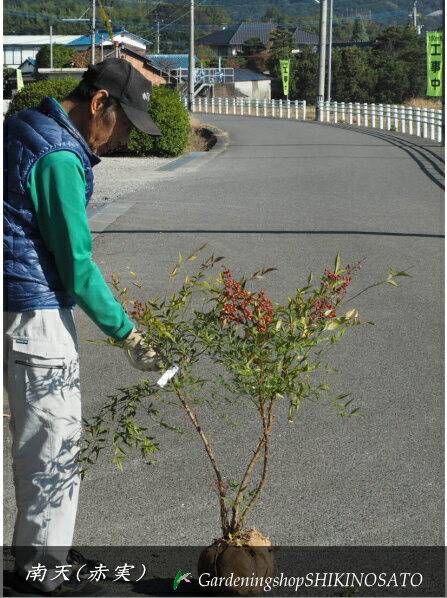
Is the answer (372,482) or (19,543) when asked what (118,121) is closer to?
(19,543)

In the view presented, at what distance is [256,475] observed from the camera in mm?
4520

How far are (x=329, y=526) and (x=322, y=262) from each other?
5.89m

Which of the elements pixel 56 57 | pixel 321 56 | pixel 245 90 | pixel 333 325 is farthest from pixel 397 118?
pixel 56 57

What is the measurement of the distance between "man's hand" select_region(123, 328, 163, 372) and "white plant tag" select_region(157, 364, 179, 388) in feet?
0.24

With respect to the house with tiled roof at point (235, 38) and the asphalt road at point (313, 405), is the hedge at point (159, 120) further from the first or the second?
the house with tiled roof at point (235, 38)

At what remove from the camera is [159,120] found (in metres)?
22.2

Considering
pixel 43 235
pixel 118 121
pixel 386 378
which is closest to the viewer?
pixel 43 235

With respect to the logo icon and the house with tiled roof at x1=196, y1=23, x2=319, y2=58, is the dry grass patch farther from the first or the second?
the house with tiled roof at x1=196, y1=23, x2=319, y2=58

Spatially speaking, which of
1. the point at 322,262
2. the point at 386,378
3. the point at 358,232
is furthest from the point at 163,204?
the point at 386,378

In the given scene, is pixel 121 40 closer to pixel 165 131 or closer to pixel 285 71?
pixel 285 71

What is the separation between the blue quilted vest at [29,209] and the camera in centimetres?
294

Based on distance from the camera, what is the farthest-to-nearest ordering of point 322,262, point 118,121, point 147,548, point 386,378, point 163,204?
point 163,204, point 322,262, point 386,378, point 147,548, point 118,121

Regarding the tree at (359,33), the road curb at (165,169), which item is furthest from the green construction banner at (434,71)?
the tree at (359,33)

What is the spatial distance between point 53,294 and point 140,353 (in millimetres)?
334
